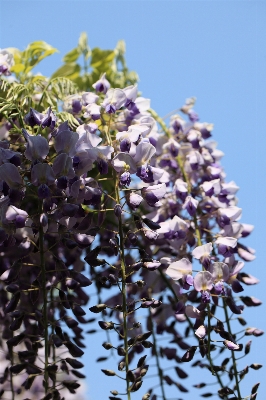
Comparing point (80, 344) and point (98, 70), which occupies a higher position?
point (98, 70)

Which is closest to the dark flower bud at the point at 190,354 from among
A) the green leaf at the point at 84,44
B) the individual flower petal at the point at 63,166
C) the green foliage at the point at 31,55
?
the individual flower petal at the point at 63,166

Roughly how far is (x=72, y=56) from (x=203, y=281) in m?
0.88

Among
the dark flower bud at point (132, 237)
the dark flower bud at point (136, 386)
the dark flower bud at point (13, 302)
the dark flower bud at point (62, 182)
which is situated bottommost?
the dark flower bud at point (136, 386)

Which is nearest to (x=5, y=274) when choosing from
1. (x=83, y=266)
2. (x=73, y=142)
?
(x=73, y=142)

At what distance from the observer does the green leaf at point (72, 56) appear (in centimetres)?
178

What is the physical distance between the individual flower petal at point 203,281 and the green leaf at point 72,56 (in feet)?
2.82

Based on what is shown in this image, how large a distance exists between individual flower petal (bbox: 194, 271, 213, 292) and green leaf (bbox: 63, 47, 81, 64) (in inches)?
33.8

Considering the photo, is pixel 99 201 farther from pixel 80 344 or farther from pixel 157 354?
pixel 157 354

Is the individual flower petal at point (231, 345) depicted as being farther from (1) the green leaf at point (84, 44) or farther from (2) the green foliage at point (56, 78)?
(1) the green leaf at point (84, 44)

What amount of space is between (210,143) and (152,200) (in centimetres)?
46

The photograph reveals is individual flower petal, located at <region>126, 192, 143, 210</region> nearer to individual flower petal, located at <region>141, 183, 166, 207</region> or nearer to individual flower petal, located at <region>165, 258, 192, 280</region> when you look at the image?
individual flower petal, located at <region>141, 183, 166, 207</region>

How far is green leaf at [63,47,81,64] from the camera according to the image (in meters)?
1.78

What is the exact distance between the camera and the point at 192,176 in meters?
1.45

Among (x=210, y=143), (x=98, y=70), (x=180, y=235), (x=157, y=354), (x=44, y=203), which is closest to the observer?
(x=44, y=203)
